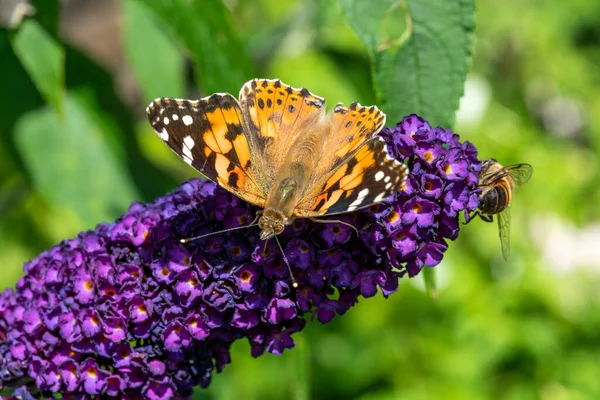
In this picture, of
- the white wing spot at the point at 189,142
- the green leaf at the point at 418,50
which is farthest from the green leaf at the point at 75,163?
the green leaf at the point at 418,50

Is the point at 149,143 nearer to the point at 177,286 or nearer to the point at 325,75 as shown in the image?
the point at 325,75

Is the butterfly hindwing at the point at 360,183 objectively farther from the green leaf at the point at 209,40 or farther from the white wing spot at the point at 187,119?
the green leaf at the point at 209,40

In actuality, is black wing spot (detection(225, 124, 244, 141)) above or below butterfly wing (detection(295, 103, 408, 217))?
above

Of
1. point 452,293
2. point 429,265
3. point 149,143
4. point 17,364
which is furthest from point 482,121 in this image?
point 17,364

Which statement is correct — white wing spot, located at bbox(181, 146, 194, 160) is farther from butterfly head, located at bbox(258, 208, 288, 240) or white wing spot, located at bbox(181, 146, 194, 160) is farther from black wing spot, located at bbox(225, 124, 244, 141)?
butterfly head, located at bbox(258, 208, 288, 240)

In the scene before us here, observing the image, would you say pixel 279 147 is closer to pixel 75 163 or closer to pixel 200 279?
pixel 200 279

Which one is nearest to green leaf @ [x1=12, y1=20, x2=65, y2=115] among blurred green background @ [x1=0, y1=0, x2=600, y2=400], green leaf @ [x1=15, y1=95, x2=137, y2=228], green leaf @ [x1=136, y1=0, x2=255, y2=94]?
blurred green background @ [x1=0, y1=0, x2=600, y2=400]
